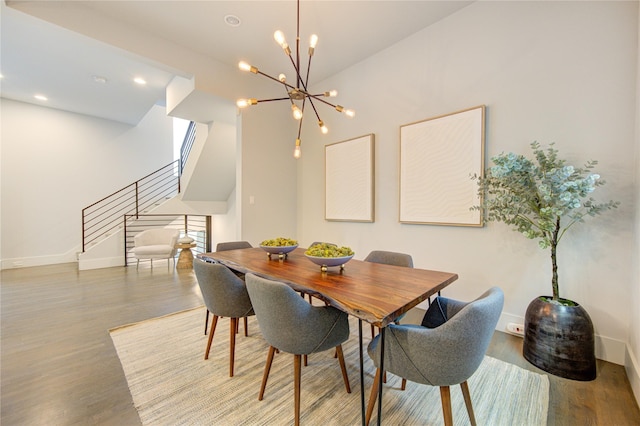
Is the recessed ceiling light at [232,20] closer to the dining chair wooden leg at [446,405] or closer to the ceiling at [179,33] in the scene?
the ceiling at [179,33]

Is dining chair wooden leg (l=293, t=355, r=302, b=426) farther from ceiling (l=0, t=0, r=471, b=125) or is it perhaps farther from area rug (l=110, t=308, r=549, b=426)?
ceiling (l=0, t=0, r=471, b=125)

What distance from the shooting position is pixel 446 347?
111 cm

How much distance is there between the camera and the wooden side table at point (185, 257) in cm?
514

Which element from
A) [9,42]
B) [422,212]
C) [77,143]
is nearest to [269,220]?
[422,212]

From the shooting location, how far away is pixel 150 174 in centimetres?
647

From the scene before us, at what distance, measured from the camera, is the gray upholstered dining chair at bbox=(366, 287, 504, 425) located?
1.10 metres

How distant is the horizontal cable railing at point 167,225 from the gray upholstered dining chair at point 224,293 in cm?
407

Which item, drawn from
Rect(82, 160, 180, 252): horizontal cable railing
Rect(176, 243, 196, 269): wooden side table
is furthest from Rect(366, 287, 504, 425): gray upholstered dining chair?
Rect(82, 160, 180, 252): horizontal cable railing

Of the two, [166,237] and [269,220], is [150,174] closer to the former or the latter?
[166,237]

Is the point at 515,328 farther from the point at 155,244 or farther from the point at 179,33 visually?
the point at 155,244

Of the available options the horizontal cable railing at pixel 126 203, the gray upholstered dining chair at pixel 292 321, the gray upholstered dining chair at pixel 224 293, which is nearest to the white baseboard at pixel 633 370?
the gray upholstered dining chair at pixel 292 321

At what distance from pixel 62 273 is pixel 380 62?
6.43 meters

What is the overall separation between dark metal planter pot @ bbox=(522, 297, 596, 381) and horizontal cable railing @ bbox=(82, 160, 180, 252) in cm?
693

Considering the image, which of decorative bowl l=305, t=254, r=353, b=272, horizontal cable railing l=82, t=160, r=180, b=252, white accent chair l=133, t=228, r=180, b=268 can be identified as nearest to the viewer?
decorative bowl l=305, t=254, r=353, b=272
